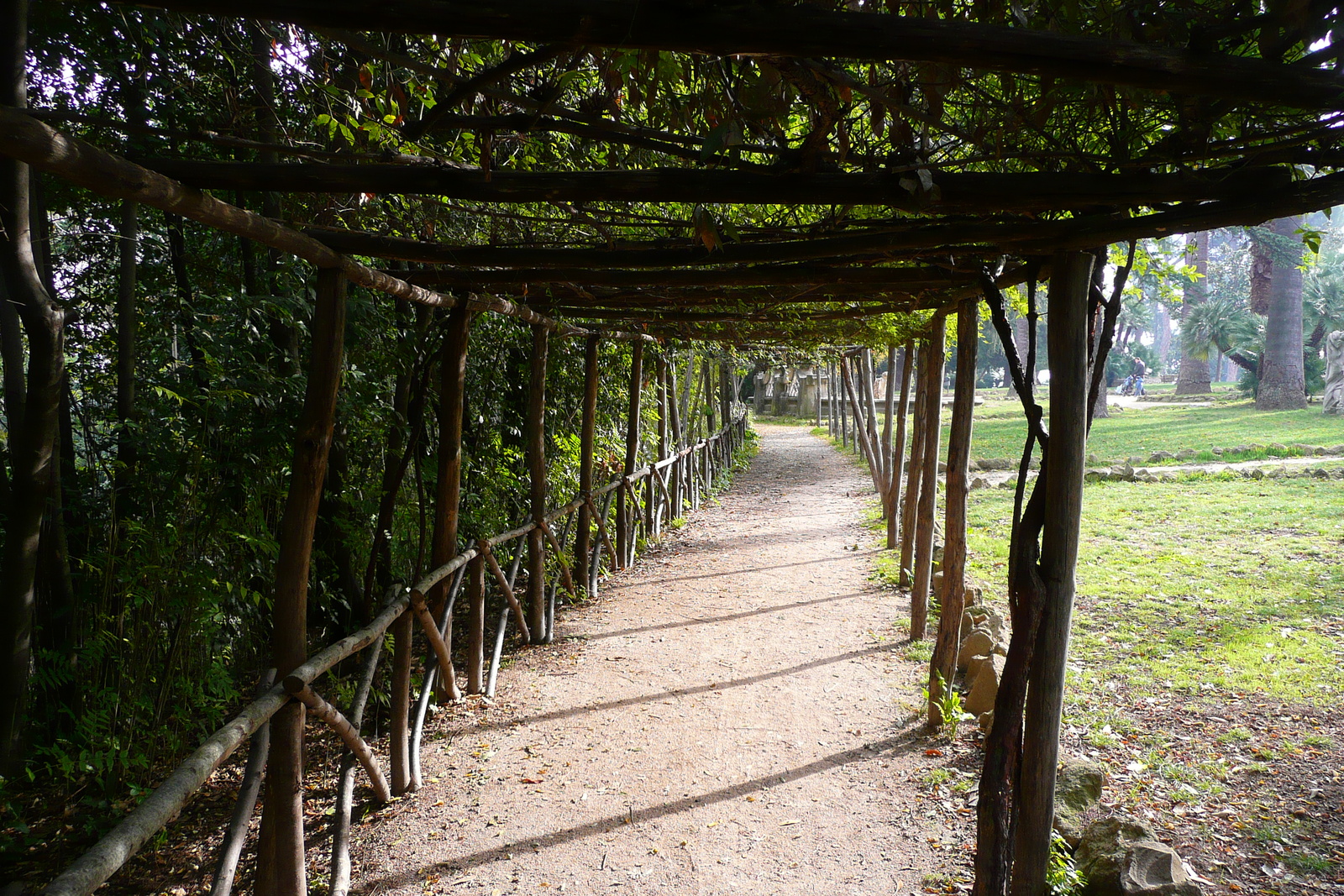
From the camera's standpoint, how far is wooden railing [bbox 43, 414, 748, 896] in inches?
74.3

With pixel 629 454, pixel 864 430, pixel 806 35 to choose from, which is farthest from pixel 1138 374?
pixel 806 35

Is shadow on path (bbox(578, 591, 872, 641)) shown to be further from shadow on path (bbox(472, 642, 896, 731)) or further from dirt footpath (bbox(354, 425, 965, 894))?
shadow on path (bbox(472, 642, 896, 731))

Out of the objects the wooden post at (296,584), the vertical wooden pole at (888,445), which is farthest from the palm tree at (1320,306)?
the wooden post at (296,584)

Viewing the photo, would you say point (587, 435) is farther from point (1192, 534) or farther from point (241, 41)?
point (1192, 534)

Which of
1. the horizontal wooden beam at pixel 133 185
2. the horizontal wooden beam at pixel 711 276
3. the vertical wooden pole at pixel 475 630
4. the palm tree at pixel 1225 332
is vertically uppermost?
the palm tree at pixel 1225 332

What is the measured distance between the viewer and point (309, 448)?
2.85m

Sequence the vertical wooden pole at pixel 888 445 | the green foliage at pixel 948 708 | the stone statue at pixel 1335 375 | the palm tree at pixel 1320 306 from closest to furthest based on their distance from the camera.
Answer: the green foliage at pixel 948 708
the vertical wooden pole at pixel 888 445
the stone statue at pixel 1335 375
the palm tree at pixel 1320 306

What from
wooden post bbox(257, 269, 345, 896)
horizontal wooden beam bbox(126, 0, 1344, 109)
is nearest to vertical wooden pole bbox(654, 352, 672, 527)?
wooden post bbox(257, 269, 345, 896)

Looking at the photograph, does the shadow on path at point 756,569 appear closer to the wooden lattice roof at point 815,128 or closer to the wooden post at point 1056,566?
the wooden lattice roof at point 815,128

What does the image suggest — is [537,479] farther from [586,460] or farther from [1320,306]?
[1320,306]

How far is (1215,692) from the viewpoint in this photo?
500 cm

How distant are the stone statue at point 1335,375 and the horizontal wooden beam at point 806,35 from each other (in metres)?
25.4

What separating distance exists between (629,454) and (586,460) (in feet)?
4.06

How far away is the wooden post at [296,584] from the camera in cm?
284
